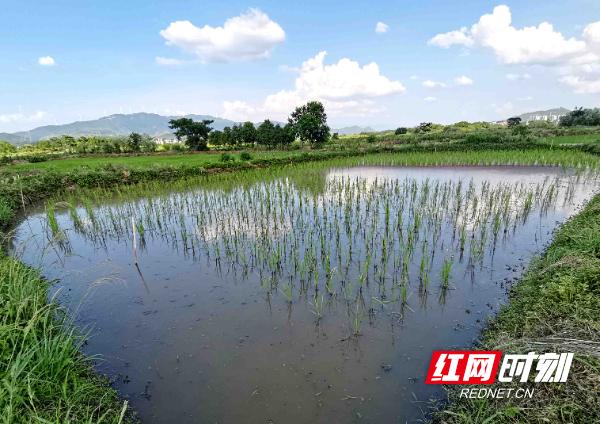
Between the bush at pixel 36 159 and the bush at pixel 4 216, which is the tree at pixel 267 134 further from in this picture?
the bush at pixel 4 216

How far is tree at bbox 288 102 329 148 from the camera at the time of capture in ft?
121

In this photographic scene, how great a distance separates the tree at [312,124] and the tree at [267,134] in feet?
9.87

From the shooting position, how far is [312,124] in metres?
36.7

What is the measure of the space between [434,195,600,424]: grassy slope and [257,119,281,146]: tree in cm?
3861

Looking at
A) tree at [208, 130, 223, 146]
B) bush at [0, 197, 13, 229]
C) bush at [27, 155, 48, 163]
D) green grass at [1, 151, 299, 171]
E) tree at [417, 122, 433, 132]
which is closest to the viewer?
bush at [0, 197, 13, 229]

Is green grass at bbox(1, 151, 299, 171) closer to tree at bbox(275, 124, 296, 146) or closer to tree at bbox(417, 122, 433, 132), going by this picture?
tree at bbox(275, 124, 296, 146)

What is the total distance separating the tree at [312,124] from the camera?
36844mm

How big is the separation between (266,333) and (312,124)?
116ft

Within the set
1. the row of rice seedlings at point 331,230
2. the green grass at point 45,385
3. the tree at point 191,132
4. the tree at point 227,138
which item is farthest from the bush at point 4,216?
the tree at point 227,138

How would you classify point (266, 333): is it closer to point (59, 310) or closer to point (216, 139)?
point (59, 310)

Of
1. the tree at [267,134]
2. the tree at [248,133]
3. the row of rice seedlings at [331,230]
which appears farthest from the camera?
the tree at [248,133]

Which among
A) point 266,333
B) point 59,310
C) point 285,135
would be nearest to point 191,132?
point 285,135

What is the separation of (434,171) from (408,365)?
15.2 metres

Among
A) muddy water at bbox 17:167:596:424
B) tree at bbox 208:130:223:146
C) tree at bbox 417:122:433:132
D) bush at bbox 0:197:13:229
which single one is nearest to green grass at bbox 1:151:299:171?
bush at bbox 0:197:13:229
